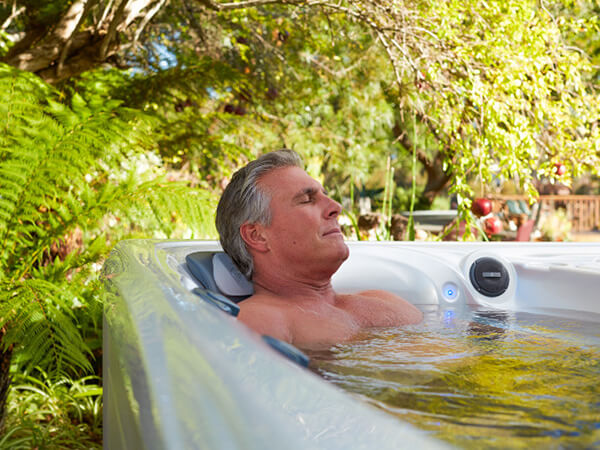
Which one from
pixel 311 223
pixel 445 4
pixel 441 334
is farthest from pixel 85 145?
pixel 445 4

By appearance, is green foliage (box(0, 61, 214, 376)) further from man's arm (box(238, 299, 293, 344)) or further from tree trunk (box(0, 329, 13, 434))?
man's arm (box(238, 299, 293, 344))

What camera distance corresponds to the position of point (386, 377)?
1187 mm

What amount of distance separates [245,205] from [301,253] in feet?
0.74

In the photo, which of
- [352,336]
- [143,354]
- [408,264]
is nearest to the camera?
[143,354]

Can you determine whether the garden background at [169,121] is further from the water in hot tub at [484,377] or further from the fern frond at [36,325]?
the water in hot tub at [484,377]

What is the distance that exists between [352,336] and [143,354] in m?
0.93

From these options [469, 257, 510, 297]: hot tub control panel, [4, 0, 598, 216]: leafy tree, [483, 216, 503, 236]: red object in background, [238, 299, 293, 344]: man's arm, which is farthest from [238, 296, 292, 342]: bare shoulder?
[483, 216, 503, 236]: red object in background

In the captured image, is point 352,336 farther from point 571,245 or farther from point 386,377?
point 571,245

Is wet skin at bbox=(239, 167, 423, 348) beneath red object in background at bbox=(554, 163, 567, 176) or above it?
beneath

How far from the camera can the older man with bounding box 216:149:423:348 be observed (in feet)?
5.95

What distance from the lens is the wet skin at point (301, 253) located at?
1.81 meters

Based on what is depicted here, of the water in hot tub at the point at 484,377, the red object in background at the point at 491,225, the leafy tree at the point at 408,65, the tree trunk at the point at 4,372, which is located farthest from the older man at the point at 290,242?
the red object in background at the point at 491,225

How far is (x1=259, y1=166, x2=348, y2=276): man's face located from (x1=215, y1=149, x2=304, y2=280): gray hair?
1.0 inches

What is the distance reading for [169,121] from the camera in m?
3.91
